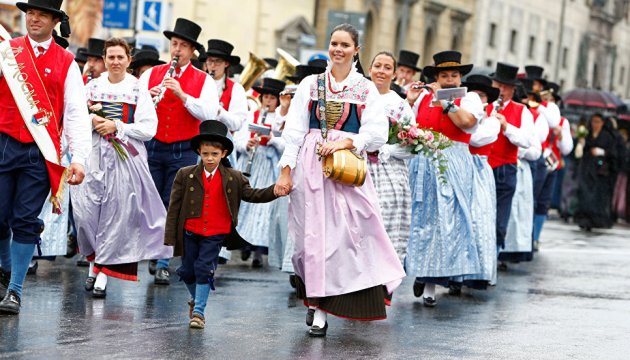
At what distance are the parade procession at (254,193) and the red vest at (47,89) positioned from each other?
1 cm

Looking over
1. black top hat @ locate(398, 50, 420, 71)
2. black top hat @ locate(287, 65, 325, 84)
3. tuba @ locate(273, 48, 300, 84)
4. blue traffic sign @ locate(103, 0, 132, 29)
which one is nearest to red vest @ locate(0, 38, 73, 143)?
black top hat @ locate(287, 65, 325, 84)

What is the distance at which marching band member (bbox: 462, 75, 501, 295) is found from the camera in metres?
11.4

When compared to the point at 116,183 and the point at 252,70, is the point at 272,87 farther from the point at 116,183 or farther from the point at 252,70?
the point at 116,183

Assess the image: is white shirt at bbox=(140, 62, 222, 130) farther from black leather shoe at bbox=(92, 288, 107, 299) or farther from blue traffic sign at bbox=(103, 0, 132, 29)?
blue traffic sign at bbox=(103, 0, 132, 29)

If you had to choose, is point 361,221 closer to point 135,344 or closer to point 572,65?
point 135,344

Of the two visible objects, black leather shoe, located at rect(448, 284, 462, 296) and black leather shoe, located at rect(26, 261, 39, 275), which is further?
black leather shoe, located at rect(448, 284, 462, 296)

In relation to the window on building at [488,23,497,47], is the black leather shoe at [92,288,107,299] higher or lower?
lower

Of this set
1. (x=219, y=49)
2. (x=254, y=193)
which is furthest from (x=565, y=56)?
(x=254, y=193)

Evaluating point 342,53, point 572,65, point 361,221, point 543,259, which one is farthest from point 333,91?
point 572,65

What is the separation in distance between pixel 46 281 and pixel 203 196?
2270 mm

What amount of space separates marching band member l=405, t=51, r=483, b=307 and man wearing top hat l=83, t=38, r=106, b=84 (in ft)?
8.91

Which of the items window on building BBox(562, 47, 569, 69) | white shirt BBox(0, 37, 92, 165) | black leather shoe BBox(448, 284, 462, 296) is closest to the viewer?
white shirt BBox(0, 37, 92, 165)

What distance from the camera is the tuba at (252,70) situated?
14.1 m

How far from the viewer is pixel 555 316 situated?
10.5 meters
